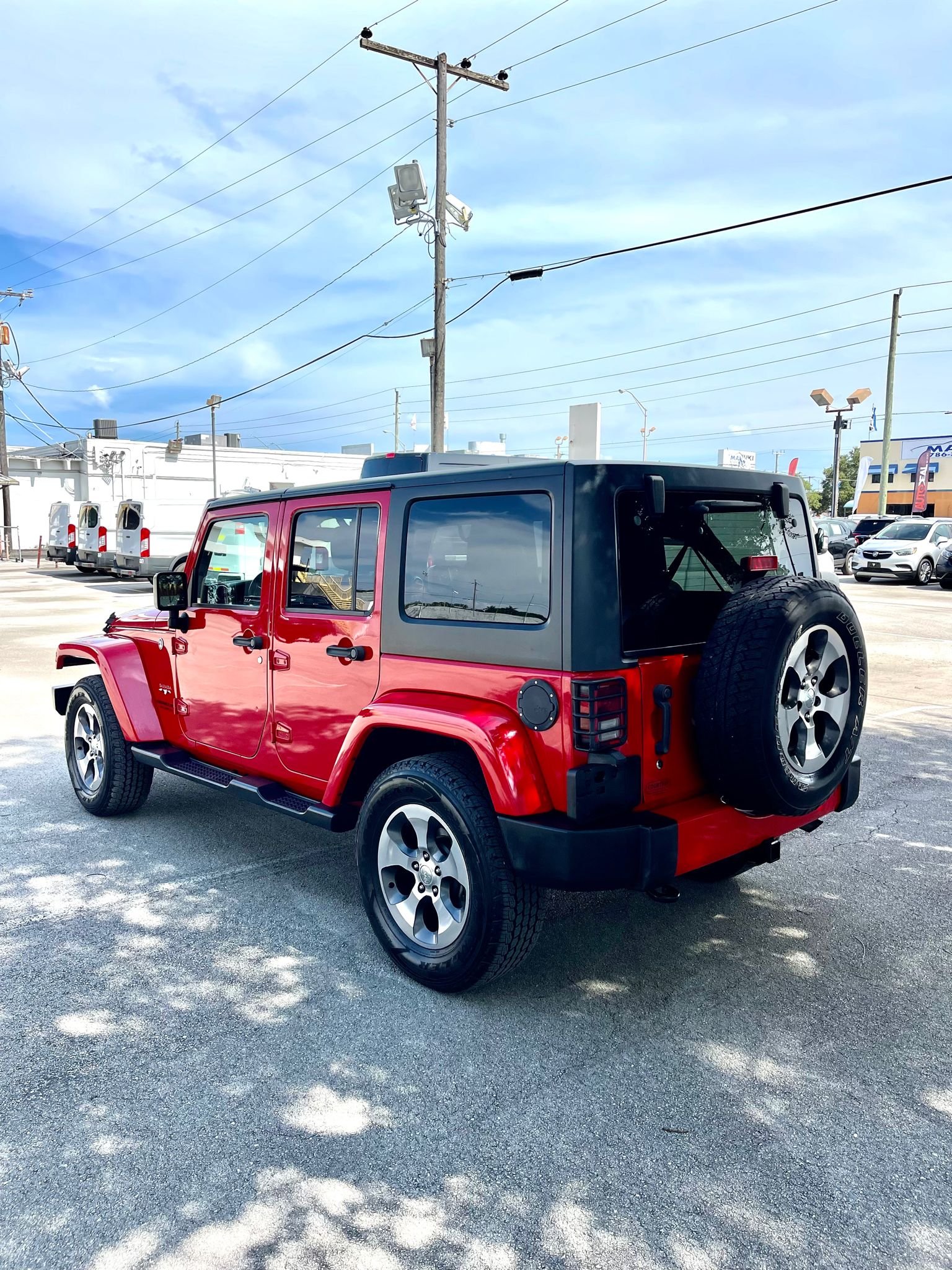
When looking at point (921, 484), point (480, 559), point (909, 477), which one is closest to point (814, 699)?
point (480, 559)

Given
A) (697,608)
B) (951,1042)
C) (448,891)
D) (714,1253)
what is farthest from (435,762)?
(951,1042)

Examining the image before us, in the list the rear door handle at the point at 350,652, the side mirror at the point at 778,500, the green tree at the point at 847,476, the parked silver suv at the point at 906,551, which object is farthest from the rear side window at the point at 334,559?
the green tree at the point at 847,476

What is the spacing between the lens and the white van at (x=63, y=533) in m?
28.1

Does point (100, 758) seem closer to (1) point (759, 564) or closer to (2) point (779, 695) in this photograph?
(1) point (759, 564)

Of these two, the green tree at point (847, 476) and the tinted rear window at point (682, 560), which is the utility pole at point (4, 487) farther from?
the green tree at point (847, 476)

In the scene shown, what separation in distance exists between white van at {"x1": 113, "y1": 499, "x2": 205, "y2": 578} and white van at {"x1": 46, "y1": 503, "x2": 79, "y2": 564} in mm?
3689

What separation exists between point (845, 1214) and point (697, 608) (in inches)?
73.7

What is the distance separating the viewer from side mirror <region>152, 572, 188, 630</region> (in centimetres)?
489

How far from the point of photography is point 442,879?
342 cm

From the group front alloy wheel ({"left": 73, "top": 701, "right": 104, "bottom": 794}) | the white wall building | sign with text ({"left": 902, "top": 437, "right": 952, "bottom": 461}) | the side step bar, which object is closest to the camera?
the side step bar

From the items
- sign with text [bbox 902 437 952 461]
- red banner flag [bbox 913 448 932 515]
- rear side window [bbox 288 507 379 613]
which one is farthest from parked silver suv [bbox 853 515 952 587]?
sign with text [bbox 902 437 952 461]

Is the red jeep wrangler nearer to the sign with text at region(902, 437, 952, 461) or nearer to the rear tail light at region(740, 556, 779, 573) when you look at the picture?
the rear tail light at region(740, 556, 779, 573)

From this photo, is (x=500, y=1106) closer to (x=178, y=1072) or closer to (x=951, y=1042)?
(x=178, y=1072)

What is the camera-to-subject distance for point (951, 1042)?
3.14 meters
